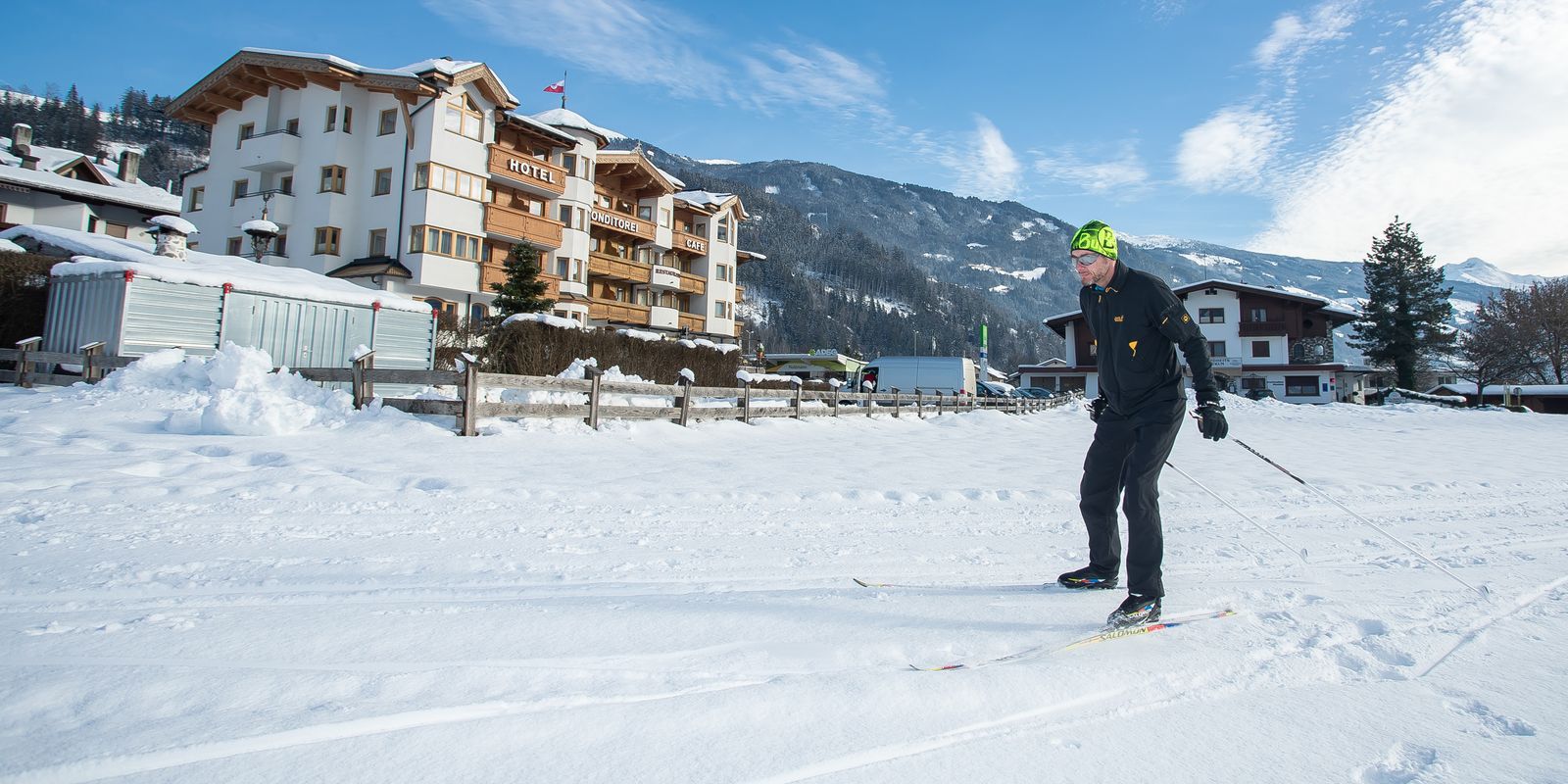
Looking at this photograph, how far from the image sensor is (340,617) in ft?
9.37

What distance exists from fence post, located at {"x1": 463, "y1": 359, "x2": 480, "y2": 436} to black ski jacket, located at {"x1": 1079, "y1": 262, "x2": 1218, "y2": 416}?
820 centimetres

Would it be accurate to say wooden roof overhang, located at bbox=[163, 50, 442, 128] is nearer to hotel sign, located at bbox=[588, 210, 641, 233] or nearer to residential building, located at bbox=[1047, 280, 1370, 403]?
hotel sign, located at bbox=[588, 210, 641, 233]

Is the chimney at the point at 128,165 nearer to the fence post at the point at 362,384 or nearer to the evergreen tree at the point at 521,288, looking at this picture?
the evergreen tree at the point at 521,288

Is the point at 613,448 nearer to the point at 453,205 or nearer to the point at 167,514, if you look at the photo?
the point at 167,514

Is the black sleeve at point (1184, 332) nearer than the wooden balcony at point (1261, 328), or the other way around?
the black sleeve at point (1184, 332)

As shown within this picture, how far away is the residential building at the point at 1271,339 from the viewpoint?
178 ft

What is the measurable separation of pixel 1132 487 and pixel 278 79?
35.1m

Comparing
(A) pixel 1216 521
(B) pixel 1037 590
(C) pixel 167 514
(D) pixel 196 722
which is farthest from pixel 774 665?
(A) pixel 1216 521

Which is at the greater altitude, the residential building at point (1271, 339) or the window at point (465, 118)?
the window at point (465, 118)

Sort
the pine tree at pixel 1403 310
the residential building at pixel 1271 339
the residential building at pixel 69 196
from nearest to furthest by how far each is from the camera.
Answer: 1. the residential building at pixel 69 196
2. the pine tree at pixel 1403 310
3. the residential building at pixel 1271 339

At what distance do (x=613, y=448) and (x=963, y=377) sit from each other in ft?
91.2


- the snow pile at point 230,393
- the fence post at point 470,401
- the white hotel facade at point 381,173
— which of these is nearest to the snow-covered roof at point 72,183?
the white hotel facade at point 381,173

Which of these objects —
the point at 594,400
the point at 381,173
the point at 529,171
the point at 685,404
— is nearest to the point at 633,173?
the point at 529,171

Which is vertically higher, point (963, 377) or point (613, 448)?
point (963, 377)
